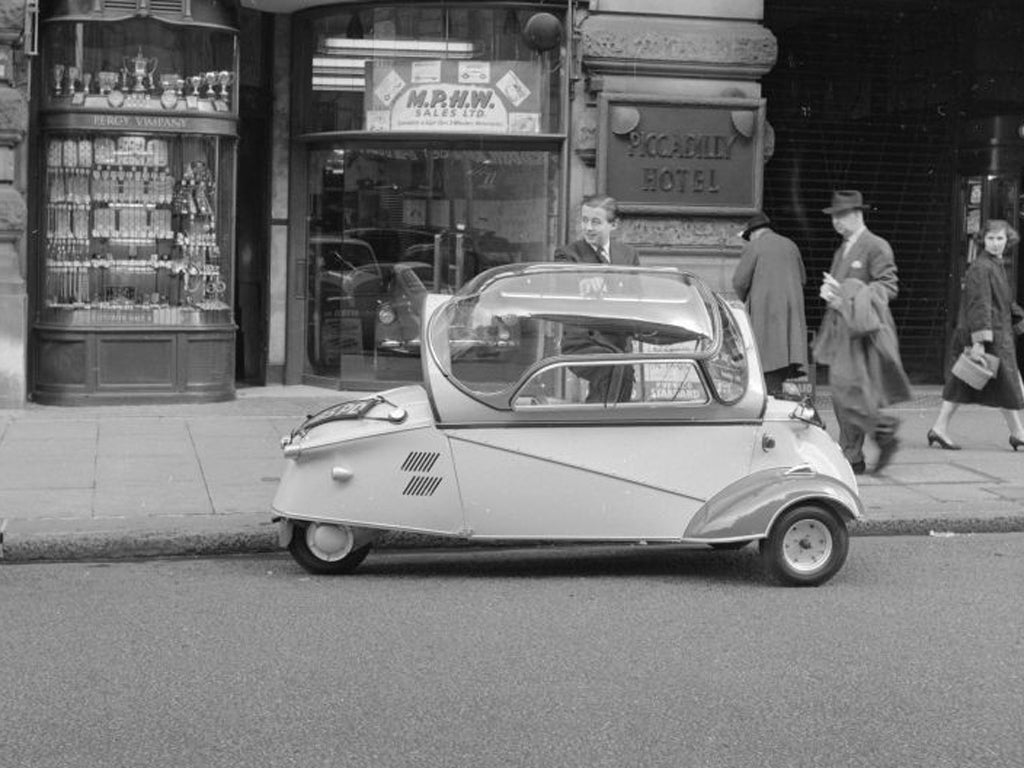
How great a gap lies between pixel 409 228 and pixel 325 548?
7.26 metres

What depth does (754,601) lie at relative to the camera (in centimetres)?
765

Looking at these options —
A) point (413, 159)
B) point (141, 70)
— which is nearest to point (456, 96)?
point (413, 159)

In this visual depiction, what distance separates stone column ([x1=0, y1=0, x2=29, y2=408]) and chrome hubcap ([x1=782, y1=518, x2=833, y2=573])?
780cm

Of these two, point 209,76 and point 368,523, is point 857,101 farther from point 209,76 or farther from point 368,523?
point 368,523

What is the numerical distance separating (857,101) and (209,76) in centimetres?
640

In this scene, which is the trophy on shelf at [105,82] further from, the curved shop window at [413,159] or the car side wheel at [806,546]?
the car side wheel at [806,546]

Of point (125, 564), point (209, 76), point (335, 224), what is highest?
point (209, 76)

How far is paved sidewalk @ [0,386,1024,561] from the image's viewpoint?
8.86 m

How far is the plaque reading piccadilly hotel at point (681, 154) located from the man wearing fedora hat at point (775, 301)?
11.2 feet

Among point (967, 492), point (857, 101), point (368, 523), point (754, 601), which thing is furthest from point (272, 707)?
point (857, 101)

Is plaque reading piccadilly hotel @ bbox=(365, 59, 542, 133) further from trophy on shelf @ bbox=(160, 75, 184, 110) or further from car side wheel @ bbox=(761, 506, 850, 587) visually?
car side wheel @ bbox=(761, 506, 850, 587)

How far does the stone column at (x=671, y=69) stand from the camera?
571 inches

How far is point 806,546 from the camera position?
7.98 m

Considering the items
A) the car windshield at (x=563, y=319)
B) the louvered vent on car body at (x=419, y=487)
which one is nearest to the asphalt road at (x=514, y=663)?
the louvered vent on car body at (x=419, y=487)
